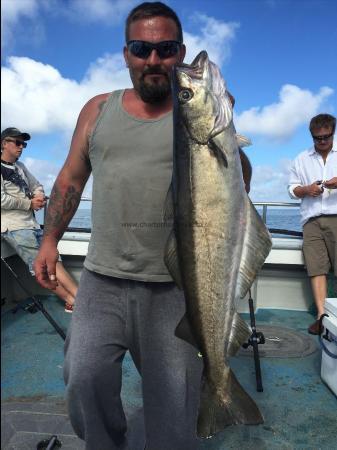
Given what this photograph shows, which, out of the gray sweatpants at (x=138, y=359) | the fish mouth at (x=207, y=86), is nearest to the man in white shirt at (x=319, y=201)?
the gray sweatpants at (x=138, y=359)

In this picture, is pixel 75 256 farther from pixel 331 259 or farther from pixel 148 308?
pixel 148 308

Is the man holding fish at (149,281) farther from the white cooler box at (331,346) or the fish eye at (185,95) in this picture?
the white cooler box at (331,346)

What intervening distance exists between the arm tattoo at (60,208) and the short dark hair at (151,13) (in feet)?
3.52

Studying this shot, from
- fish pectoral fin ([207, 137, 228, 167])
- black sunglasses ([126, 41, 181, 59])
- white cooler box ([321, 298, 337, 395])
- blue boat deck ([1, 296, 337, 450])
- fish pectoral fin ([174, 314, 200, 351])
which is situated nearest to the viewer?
fish pectoral fin ([207, 137, 228, 167])

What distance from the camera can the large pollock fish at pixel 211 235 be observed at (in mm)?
1999

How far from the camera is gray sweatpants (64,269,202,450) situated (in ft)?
8.00

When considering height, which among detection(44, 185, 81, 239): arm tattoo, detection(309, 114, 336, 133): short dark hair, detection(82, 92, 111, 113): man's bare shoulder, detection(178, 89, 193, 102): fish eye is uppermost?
detection(309, 114, 336, 133): short dark hair

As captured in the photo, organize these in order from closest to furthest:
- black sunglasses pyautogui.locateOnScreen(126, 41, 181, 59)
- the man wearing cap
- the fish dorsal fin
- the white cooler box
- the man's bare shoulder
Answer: the fish dorsal fin
black sunglasses pyautogui.locateOnScreen(126, 41, 181, 59)
the man's bare shoulder
the white cooler box
the man wearing cap

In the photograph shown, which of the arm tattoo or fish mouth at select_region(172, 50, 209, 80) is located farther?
the arm tattoo

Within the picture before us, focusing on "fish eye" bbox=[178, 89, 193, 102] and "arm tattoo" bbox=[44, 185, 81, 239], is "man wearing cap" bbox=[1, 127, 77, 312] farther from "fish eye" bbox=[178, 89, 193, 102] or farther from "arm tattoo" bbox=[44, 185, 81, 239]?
"fish eye" bbox=[178, 89, 193, 102]

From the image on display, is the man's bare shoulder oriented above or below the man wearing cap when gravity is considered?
above

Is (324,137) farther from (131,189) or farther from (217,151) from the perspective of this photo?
(217,151)

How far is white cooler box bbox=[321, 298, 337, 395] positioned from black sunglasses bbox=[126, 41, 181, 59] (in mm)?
2711

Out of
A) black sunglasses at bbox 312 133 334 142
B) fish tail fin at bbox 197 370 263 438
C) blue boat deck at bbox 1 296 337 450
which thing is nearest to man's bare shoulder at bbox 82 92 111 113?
fish tail fin at bbox 197 370 263 438
